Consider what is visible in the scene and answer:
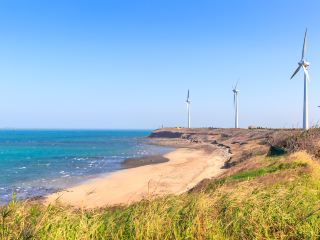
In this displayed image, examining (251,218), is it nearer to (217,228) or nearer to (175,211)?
(217,228)

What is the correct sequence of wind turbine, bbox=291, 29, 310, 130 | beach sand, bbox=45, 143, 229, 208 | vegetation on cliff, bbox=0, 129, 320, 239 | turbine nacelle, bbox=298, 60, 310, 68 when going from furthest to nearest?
turbine nacelle, bbox=298, 60, 310, 68, wind turbine, bbox=291, 29, 310, 130, beach sand, bbox=45, 143, 229, 208, vegetation on cliff, bbox=0, 129, 320, 239

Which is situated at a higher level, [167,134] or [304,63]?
[304,63]

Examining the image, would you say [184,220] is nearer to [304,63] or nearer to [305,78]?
[305,78]

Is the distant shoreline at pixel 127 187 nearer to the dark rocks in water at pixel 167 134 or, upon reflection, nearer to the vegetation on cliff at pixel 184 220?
the vegetation on cliff at pixel 184 220

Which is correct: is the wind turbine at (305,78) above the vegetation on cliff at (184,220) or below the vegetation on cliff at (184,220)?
above

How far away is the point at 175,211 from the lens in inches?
378

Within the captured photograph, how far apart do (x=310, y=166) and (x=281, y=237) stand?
12.6 metres

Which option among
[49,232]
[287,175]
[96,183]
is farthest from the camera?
[96,183]

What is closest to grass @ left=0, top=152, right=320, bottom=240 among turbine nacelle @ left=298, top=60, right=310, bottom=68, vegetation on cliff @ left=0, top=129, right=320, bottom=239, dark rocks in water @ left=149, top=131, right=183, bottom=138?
vegetation on cliff @ left=0, top=129, right=320, bottom=239

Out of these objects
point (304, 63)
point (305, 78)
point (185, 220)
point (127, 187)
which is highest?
point (304, 63)

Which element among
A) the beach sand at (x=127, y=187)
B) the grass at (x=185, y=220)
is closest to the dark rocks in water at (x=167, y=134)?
the beach sand at (x=127, y=187)

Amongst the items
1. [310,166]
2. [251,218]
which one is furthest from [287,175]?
[251,218]

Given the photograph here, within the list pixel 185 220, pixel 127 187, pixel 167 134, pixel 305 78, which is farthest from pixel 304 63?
pixel 167 134

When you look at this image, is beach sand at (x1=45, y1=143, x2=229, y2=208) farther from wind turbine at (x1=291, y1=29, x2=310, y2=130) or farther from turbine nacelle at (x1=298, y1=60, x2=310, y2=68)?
turbine nacelle at (x1=298, y1=60, x2=310, y2=68)
